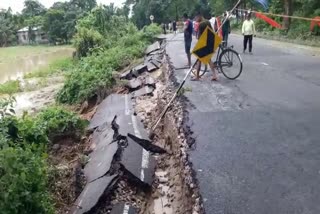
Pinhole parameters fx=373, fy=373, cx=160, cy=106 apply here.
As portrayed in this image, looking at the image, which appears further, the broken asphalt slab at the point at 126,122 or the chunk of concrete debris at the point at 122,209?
the broken asphalt slab at the point at 126,122

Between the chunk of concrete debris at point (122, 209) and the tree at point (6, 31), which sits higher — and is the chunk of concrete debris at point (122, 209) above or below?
above

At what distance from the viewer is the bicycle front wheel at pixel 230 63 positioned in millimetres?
10805

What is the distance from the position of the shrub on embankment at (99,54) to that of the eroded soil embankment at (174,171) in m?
5.50

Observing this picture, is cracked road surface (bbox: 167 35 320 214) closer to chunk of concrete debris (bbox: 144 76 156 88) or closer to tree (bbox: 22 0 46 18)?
chunk of concrete debris (bbox: 144 76 156 88)

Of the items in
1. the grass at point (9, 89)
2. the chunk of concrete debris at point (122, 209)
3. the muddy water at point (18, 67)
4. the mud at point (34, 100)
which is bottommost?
the muddy water at point (18, 67)

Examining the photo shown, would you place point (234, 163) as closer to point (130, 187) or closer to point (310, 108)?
point (130, 187)

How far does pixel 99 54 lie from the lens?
23203mm

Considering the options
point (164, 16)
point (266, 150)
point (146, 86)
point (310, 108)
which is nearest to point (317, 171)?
point (266, 150)

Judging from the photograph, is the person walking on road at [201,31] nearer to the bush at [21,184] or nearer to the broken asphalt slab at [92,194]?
the broken asphalt slab at [92,194]

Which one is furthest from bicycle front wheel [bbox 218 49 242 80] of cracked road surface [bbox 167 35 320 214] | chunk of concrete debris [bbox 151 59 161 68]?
chunk of concrete debris [bbox 151 59 161 68]

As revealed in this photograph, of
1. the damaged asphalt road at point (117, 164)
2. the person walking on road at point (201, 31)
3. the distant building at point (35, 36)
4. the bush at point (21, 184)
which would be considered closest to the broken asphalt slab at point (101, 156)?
the damaged asphalt road at point (117, 164)

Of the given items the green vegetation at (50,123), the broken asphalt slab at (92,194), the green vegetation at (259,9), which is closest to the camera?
the green vegetation at (50,123)

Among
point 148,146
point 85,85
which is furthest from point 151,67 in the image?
point 148,146

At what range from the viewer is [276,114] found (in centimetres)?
738
